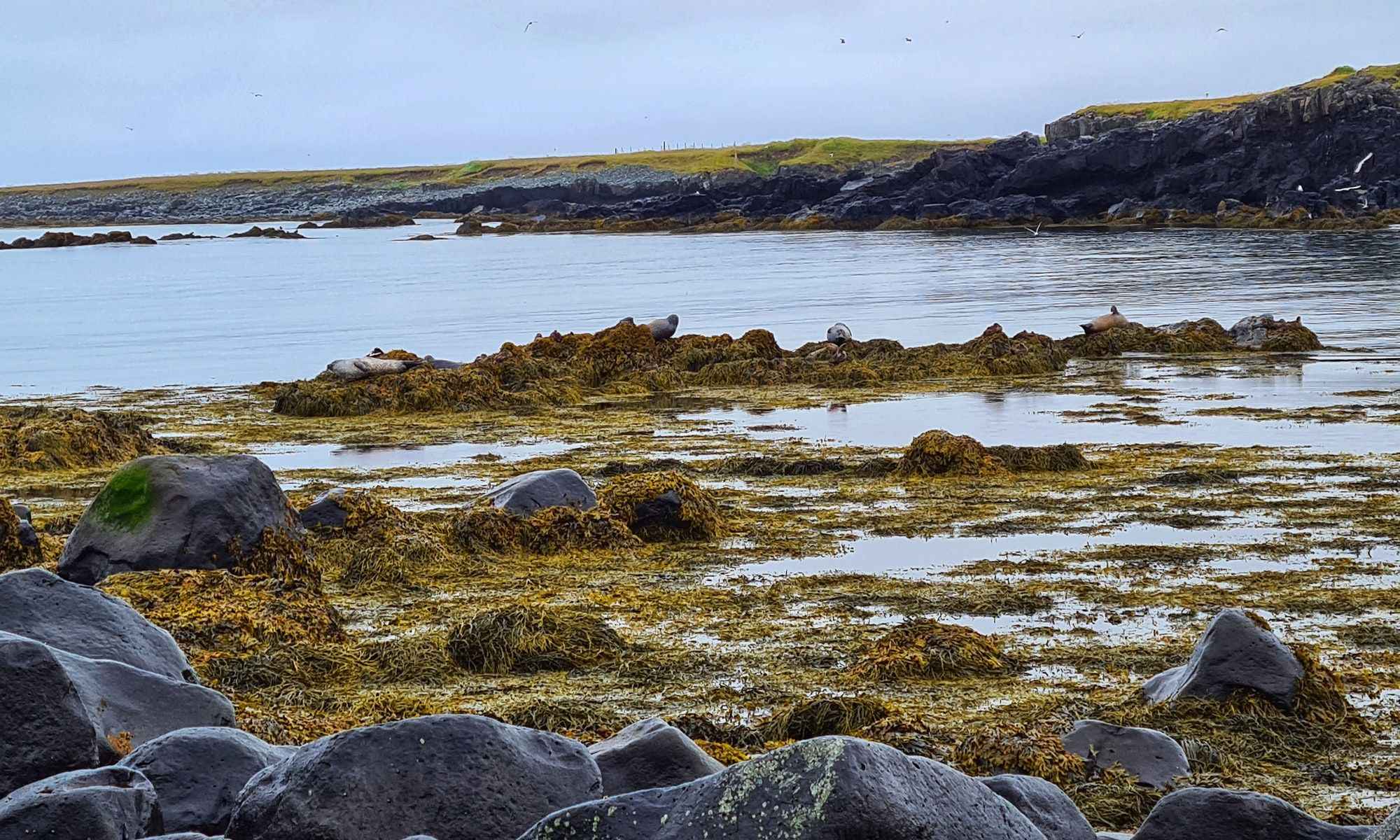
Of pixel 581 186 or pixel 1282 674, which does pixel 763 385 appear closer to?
pixel 1282 674

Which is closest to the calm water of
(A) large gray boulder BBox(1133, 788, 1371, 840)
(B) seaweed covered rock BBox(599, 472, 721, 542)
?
(B) seaweed covered rock BBox(599, 472, 721, 542)

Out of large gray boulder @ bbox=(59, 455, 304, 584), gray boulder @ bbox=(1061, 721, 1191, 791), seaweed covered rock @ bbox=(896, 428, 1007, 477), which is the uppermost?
large gray boulder @ bbox=(59, 455, 304, 584)

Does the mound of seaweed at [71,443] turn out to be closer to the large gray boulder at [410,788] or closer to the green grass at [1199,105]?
the large gray boulder at [410,788]

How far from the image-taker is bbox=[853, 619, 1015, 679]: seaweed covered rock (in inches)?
269

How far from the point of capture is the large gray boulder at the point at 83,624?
5.75 meters

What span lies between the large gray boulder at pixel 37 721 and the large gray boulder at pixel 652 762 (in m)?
1.64

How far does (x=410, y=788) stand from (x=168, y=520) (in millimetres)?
5516

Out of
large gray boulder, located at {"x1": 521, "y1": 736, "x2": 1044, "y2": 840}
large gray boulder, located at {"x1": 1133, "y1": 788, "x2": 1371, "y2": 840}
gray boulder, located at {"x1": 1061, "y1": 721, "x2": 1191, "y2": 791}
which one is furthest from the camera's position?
gray boulder, located at {"x1": 1061, "y1": 721, "x2": 1191, "y2": 791}

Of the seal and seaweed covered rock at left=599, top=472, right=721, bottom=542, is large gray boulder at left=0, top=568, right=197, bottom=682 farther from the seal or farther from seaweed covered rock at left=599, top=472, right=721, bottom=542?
the seal

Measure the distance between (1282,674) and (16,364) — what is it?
25288 mm

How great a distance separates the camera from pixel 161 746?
14.6 ft

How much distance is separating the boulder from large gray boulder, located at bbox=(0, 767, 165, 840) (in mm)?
673

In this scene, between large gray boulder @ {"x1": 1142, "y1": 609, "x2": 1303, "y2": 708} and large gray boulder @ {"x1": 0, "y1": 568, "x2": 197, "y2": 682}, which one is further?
large gray boulder @ {"x1": 1142, "y1": 609, "x2": 1303, "y2": 708}

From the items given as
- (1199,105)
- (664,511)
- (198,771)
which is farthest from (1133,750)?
(1199,105)
